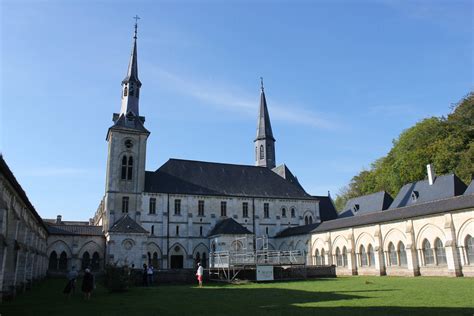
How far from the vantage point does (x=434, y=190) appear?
37.5 meters

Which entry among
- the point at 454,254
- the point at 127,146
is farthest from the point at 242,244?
the point at 454,254

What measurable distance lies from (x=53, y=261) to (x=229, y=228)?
59.4 feet

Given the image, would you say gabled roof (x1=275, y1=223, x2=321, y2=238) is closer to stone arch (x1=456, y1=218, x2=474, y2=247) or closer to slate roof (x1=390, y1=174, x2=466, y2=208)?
slate roof (x1=390, y1=174, x2=466, y2=208)

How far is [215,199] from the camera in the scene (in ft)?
160

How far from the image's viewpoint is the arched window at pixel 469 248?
27.9 metres

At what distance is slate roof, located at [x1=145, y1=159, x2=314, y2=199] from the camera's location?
1850 inches

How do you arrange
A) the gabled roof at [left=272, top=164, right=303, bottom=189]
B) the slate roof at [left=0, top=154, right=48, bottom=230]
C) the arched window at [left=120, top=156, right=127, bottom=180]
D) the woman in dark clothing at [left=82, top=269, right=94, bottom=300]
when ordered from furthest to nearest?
the gabled roof at [left=272, top=164, right=303, bottom=189] → the arched window at [left=120, top=156, right=127, bottom=180] → the woman in dark clothing at [left=82, top=269, right=94, bottom=300] → the slate roof at [left=0, top=154, right=48, bottom=230]

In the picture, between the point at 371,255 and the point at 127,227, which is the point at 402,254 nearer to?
the point at 371,255

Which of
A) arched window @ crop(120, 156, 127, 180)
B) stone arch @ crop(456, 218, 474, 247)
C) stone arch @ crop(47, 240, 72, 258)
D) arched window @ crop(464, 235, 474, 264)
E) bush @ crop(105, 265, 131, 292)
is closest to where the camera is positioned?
bush @ crop(105, 265, 131, 292)

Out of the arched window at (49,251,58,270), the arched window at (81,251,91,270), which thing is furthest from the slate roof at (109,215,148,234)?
the arched window at (49,251,58,270)

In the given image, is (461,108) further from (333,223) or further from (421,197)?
(333,223)

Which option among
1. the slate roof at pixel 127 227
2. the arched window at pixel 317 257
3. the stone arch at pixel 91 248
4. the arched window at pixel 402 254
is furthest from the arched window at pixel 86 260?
the arched window at pixel 402 254

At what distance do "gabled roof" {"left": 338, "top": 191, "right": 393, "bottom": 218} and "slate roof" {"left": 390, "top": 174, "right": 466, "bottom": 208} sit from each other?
2034mm

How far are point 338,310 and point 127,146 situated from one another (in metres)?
36.9
